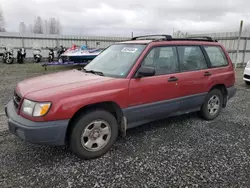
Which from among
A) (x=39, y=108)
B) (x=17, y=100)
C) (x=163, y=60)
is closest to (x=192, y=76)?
(x=163, y=60)

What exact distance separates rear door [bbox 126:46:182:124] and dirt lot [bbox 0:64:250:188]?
1.62 ft

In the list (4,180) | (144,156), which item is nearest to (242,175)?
Answer: (144,156)

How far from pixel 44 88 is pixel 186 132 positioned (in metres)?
2.67

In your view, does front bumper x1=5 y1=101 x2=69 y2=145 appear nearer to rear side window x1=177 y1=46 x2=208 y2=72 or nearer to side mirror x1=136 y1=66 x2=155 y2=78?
side mirror x1=136 y1=66 x2=155 y2=78

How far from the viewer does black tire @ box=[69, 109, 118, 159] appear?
2.94 metres

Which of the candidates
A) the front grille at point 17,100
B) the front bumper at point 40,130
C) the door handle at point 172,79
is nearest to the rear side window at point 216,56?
the door handle at point 172,79

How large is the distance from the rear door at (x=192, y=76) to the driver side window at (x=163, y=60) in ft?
0.51

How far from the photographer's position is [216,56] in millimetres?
4773

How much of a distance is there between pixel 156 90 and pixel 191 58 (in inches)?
47.1

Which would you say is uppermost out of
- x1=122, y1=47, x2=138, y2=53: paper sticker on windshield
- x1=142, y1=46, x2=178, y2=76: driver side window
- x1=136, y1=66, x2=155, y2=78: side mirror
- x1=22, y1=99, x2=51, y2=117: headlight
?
x1=122, y1=47, x2=138, y2=53: paper sticker on windshield

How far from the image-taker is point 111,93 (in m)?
3.12

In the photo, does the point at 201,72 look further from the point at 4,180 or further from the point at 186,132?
the point at 4,180

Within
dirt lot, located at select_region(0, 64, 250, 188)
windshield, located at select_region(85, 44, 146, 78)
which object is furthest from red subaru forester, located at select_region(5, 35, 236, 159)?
dirt lot, located at select_region(0, 64, 250, 188)

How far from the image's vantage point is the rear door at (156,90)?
3.39 m
